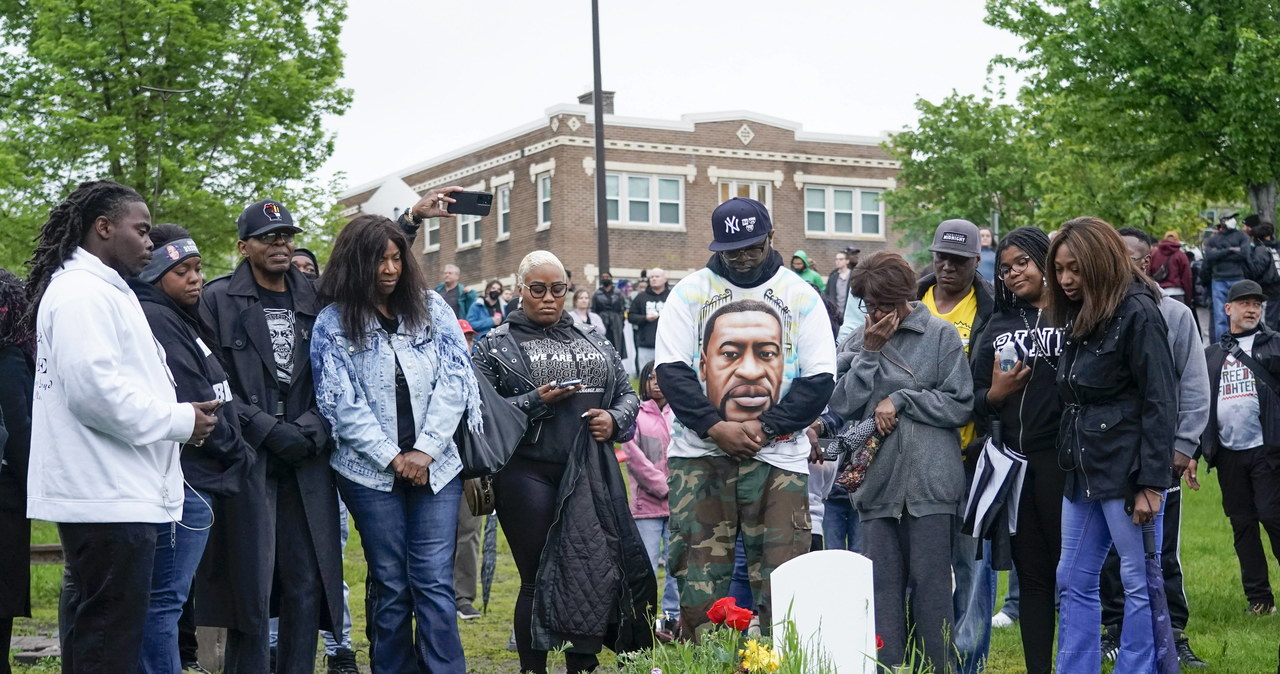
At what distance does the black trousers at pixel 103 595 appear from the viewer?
5223 mm

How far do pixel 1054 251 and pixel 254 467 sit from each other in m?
3.78

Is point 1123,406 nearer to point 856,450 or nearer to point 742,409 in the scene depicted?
point 856,450

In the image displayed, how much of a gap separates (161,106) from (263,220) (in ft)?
56.7

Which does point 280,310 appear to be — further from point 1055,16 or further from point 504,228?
point 504,228

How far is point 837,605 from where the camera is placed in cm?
527

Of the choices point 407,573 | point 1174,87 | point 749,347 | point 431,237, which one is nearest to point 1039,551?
point 749,347

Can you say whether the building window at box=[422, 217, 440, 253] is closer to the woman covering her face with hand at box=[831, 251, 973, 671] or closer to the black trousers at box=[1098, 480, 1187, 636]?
the black trousers at box=[1098, 480, 1187, 636]

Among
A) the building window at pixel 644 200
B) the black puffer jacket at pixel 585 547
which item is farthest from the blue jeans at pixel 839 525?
the building window at pixel 644 200

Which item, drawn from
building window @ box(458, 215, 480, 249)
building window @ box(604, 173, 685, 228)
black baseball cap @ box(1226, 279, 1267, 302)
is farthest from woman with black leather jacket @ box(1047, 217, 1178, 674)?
building window @ box(458, 215, 480, 249)

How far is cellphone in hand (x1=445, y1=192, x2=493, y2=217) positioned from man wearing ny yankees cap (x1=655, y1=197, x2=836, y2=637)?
118cm

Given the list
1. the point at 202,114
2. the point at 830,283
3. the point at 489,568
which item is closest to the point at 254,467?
the point at 489,568

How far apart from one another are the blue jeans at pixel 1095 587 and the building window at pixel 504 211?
40.4m

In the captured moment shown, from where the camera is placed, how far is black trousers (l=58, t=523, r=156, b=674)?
522cm

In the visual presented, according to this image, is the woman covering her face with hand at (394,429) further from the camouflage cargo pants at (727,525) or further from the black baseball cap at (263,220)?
the camouflage cargo pants at (727,525)
